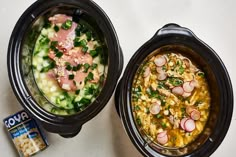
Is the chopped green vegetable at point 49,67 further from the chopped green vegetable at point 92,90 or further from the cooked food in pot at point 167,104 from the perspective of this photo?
the cooked food in pot at point 167,104

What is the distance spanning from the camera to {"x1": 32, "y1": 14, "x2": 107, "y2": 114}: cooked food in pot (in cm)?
163

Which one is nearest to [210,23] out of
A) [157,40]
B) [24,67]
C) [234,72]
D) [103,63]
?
[234,72]

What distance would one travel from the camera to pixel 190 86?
1599 millimetres

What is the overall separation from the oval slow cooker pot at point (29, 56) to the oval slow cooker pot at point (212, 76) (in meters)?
0.06

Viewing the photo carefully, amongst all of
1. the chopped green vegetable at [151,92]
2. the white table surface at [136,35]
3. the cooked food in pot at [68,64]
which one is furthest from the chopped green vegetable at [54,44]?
the chopped green vegetable at [151,92]

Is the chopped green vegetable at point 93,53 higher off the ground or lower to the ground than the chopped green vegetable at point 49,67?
lower

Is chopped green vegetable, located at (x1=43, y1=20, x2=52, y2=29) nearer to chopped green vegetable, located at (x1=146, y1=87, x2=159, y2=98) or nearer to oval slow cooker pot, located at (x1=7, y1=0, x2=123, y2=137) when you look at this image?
oval slow cooker pot, located at (x1=7, y1=0, x2=123, y2=137)

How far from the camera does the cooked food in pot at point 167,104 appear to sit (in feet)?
5.24

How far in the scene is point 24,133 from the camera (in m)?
1.69

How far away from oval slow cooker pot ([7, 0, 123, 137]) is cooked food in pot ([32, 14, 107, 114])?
29mm

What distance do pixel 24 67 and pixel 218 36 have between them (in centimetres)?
72

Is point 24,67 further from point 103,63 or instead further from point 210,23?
point 210,23

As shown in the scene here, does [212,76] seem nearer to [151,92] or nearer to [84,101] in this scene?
[151,92]

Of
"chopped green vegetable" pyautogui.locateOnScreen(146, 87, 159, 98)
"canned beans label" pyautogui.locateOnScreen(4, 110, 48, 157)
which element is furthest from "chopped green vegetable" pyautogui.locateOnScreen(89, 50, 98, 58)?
"canned beans label" pyautogui.locateOnScreen(4, 110, 48, 157)
